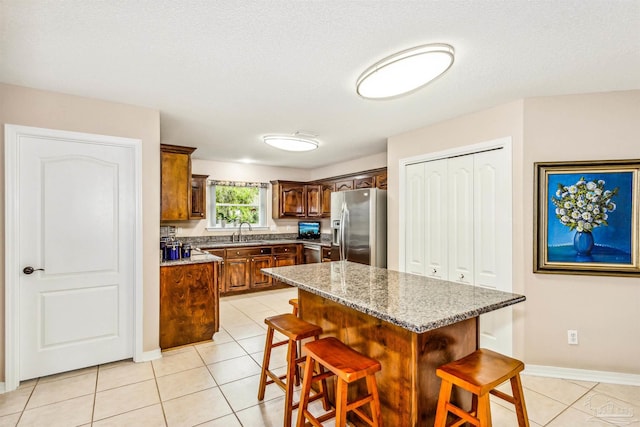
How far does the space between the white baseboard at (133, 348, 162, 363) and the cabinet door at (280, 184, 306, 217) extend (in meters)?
3.66

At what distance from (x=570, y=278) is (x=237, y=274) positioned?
4619 millimetres

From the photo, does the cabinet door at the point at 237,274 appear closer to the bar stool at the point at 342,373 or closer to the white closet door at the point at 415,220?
the white closet door at the point at 415,220

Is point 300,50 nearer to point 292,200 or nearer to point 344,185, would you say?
point 344,185

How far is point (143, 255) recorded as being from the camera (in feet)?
9.82

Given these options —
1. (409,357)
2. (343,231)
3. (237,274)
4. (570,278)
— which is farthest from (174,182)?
(570,278)

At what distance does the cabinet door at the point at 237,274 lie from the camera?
5.38m

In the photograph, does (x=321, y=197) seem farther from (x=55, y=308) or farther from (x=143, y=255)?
(x=55, y=308)

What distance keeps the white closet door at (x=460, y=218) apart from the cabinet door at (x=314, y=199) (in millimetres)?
3304

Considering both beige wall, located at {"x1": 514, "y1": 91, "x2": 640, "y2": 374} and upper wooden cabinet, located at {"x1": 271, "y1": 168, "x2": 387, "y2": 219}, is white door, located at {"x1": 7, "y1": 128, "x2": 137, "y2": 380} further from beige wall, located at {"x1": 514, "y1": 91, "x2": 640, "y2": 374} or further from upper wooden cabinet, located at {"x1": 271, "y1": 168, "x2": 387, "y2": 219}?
beige wall, located at {"x1": 514, "y1": 91, "x2": 640, "y2": 374}

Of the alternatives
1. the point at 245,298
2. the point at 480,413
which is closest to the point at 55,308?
the point at 245,298

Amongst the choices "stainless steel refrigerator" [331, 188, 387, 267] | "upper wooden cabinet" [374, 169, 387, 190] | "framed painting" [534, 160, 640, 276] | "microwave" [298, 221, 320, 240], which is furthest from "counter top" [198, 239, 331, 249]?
"framed painting" [534, 160, 640, 276]

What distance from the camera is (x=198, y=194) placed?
5.41m

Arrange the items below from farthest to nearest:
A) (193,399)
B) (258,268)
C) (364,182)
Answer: (258,268)
(364,182)
(193,399)

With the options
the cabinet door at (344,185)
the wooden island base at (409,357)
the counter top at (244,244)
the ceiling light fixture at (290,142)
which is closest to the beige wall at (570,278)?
the wooden island base at (409,357)
